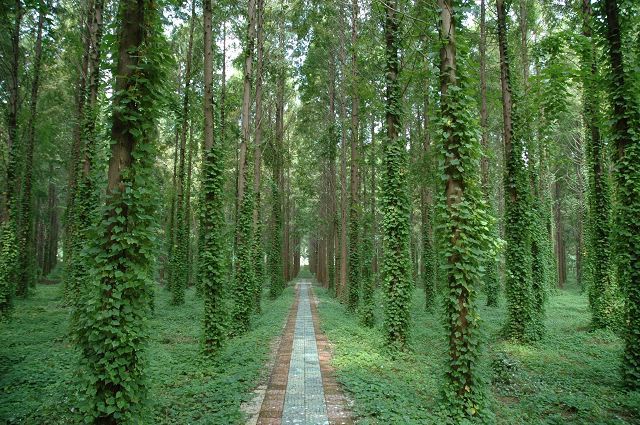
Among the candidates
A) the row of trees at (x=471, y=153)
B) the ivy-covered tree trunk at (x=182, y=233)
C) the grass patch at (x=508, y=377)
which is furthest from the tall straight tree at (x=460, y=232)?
the ivy-covered tree trunk at (x=182, y=233)

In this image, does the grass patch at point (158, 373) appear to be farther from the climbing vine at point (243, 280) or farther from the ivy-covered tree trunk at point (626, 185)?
the ivy-covered tree trunk at point (626, 185)

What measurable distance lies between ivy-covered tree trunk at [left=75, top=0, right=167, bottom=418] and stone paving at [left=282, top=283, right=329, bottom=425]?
7.30 ft

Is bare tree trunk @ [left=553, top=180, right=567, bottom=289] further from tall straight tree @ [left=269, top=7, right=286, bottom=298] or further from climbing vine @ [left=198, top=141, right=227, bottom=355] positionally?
climbing vine @ [left=198, top=141, right=227, bottom=355]

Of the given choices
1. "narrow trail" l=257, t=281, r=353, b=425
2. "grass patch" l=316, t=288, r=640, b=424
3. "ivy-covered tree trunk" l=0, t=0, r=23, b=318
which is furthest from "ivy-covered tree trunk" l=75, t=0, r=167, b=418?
"ivy-covered tree trunk" l=0, t=0, r=23, b=318

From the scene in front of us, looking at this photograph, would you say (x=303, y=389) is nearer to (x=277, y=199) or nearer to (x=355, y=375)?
(x=355, y=375)

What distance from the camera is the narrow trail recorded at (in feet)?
17.9

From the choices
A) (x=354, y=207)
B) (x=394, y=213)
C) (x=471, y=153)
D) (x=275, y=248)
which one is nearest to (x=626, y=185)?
(x=471, y=153)

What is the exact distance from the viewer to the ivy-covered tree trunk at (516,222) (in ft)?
36.3

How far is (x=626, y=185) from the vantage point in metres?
7.38

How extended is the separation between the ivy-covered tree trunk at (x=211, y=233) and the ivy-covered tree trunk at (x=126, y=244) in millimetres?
4472

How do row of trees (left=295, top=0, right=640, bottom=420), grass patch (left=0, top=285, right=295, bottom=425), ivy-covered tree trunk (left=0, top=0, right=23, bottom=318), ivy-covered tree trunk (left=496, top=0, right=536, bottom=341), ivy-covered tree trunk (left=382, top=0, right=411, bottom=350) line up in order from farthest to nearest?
ivy-covered tree trunk (left=0, top=0, right=23, bottom=318), ivy-covered tree trunk (left=496, top=0, right=536, bottom=341), ivy-covered tree trunk (left=382, top=0, right=411, bottom=350), row of trees (left=295, top=0, right=640, bottom=420), grass patch (left=0, top=285, right=295, bottom=425)

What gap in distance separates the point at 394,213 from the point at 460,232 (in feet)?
13.8

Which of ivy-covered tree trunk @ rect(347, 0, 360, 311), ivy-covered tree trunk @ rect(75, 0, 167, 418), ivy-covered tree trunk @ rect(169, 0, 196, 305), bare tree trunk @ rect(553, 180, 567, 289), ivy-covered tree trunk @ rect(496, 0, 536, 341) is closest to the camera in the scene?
ivy-covered tree trunk @ rect(75, 0, 167, 418)

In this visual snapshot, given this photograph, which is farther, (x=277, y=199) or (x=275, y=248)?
(x=275, y=248)
